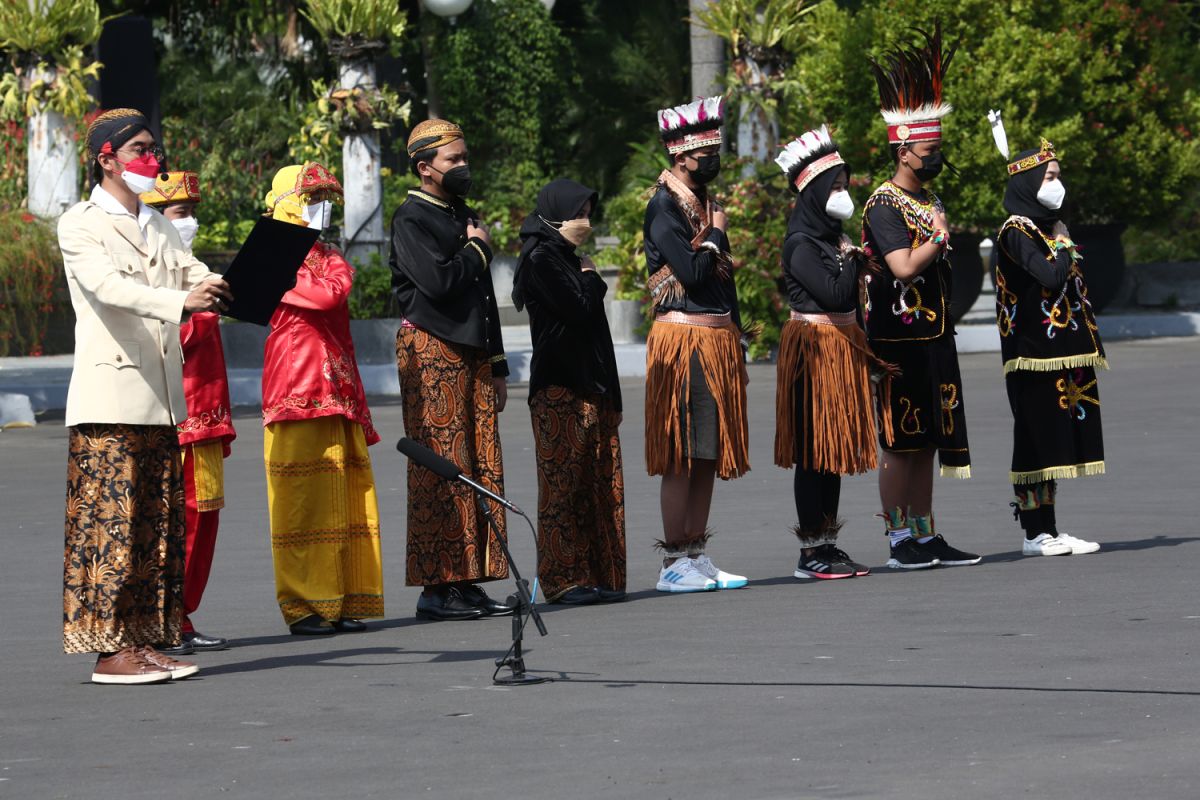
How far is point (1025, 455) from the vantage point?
1034 cm

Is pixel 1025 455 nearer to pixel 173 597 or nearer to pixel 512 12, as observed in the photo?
pixel 173 597

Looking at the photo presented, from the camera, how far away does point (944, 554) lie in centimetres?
1005

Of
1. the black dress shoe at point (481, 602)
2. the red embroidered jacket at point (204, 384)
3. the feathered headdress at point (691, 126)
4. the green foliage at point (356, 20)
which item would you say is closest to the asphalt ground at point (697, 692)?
the black dress shoe at point (481, 602)

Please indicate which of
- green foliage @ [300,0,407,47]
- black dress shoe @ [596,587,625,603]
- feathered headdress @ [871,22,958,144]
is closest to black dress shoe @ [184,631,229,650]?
black dress shoe @ [596,587,625,603]

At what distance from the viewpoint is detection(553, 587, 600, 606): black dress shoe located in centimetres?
930

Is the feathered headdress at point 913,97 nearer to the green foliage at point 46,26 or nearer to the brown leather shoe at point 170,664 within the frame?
the brown leather shoe at point 170,664

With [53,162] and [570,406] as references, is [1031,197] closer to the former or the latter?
[570,406]

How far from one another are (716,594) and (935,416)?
138 cm

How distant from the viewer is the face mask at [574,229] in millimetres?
9219

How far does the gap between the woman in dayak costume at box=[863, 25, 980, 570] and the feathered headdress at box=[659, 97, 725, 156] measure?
38.5 inches

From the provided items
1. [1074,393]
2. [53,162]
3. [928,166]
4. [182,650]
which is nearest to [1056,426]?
[1074,393]

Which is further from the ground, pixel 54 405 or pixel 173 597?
pixel 54 405

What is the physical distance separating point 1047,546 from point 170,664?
4.38 metres

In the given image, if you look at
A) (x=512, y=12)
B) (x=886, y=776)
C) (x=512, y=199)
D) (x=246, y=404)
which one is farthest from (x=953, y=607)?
(x=512, y=12)
